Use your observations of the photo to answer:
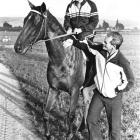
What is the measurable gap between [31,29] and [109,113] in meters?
1.54

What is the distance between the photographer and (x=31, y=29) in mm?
4840

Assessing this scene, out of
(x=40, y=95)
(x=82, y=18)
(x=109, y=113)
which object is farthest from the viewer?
(x=40, y=95)

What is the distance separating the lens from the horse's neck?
5164 millimetres

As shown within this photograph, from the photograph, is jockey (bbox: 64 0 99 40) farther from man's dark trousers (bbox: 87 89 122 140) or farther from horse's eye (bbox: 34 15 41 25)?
man's dark trousers (bbox: 87 89 122 140)

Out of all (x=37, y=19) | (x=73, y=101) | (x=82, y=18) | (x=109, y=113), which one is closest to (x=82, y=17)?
(x=82, y=18)

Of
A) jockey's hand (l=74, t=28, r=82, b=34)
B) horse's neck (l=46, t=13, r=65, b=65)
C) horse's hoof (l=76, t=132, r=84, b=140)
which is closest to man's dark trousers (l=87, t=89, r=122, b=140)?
horse's hoof (l=76, t=132, r=84, b=140)

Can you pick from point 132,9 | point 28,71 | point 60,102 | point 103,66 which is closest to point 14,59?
point 28,71

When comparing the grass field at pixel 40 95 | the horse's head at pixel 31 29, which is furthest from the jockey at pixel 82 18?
the grass field at pixel 40 95

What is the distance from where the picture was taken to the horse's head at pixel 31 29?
15.8 feet

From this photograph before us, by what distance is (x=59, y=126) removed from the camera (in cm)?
590

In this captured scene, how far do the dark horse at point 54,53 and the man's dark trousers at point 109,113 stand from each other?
0.90 meters

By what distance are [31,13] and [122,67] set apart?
1442mm

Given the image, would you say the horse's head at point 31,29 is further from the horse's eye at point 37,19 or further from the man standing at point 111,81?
the man standing at point 111,81

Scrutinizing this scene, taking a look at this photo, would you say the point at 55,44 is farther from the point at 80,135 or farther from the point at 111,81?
the point at 80,135
